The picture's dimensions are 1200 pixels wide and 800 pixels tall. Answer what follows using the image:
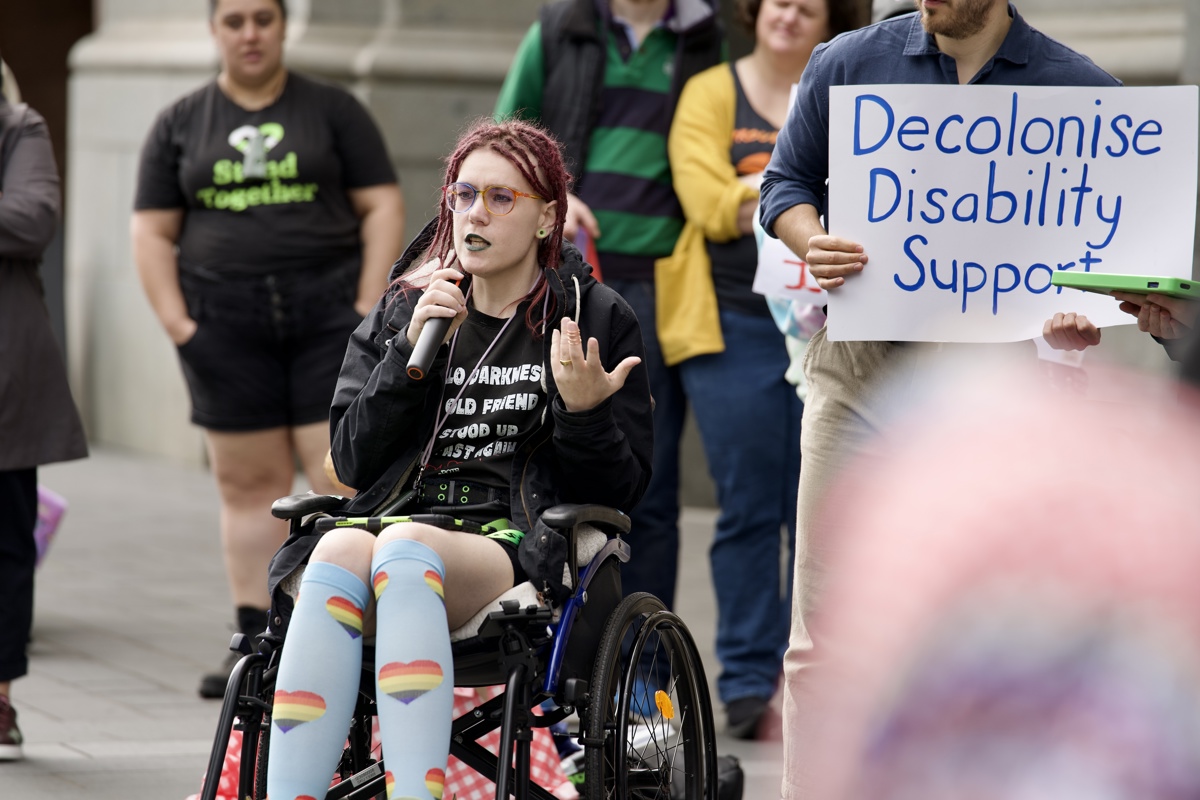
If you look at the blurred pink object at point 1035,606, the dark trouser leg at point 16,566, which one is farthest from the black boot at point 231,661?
the blurred pink object at point 1035,606

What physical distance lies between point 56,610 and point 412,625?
396cm

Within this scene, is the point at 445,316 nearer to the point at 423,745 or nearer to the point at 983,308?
the point at 423,745

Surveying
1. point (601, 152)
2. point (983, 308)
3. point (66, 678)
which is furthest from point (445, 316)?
point (66, 678)

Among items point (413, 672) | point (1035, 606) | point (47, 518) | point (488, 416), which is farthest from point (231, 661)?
point (1035, 606)

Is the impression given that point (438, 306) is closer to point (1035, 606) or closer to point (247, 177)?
point (1035, 606)

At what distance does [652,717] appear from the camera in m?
3.61

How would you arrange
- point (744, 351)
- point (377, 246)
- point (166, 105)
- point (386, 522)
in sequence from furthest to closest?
point (166, 105) → point (377, 246) → point (744, 351) → point (386, 522)

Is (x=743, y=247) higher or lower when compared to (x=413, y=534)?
higher

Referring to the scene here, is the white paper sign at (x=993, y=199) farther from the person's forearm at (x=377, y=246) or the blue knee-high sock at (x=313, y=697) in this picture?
the person's forearm at (x=377, y=246)

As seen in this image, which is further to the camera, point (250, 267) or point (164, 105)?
point (164, 105)

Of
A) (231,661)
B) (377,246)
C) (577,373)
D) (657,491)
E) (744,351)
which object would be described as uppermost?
(377,246)

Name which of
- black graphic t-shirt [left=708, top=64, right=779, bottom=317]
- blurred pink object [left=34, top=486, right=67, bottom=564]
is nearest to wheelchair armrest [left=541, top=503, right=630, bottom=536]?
black graphic t-shirt [left=708, top=64, right=779, bottom=317]

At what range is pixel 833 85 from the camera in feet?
11.7

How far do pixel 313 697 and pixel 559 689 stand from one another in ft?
1.46
